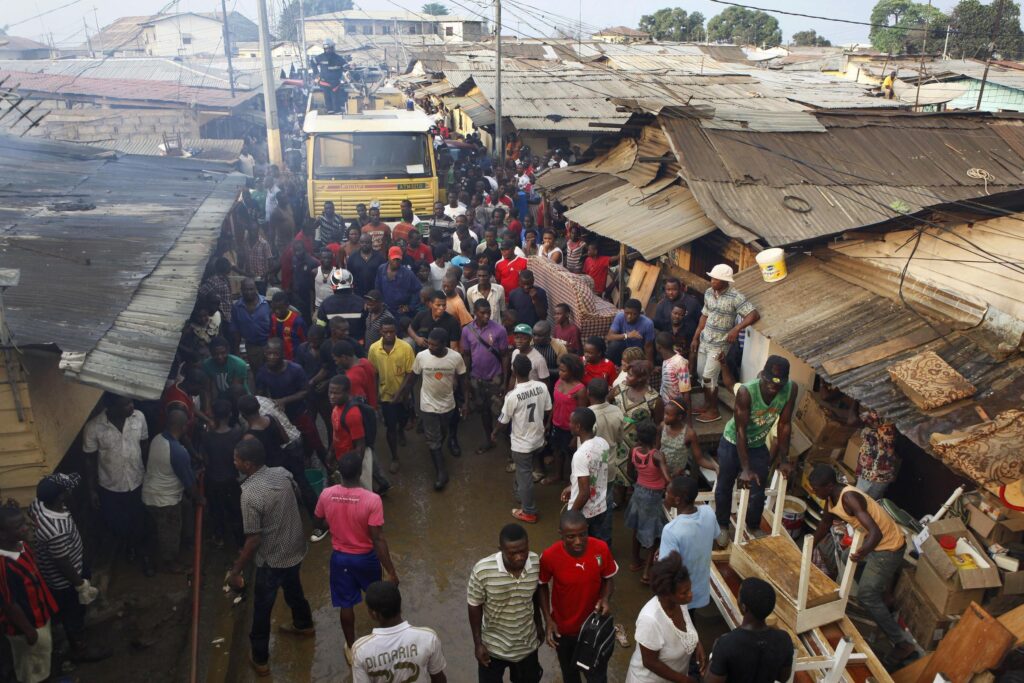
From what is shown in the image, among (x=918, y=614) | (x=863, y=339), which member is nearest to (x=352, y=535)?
(x=918, y=614)

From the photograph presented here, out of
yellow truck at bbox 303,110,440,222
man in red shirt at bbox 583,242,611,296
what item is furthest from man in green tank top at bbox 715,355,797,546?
yellow truck at bbox 303,110,440,222

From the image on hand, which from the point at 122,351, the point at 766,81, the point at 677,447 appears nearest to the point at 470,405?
the point at 677,447

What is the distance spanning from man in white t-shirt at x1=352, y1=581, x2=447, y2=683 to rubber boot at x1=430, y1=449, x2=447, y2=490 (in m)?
3.78

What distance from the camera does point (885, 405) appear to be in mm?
5625

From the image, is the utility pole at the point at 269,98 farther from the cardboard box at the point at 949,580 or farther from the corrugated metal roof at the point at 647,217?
the cardboard box at the point at 949,580

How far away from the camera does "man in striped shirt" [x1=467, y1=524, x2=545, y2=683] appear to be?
4051 millimetres

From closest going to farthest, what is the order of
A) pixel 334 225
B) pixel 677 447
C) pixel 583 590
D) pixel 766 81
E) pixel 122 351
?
pixel 583 590 → pixel 122 351 → pixel 677 447 → pixel 334 225 → pixel 766 81

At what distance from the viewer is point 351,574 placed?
501cm

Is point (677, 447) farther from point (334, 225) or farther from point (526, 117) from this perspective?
point (526, 117)

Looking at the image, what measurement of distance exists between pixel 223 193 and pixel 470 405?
697 cm

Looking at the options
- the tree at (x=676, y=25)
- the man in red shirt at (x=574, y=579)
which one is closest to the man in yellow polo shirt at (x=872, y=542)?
the man in red shirt at (x=574, y=579)

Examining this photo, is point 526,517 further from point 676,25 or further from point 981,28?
point 676,25

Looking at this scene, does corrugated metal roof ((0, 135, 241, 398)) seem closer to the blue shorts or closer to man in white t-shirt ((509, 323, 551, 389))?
the blue shorts

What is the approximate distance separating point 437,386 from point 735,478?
115 inches
